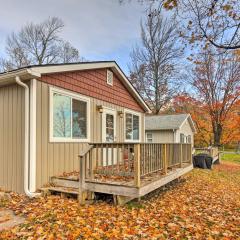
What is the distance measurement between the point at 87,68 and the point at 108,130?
9.03ft

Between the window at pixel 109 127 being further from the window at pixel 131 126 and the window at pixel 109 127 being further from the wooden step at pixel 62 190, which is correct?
the wooden step at pixel 62 190

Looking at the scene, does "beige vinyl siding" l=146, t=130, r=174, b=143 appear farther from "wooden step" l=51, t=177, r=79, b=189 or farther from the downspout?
the downspout

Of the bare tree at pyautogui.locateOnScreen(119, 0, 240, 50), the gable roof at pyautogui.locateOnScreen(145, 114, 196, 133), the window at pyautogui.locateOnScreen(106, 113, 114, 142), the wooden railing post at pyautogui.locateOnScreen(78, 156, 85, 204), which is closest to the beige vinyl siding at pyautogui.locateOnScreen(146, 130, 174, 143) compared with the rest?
the gable roof at pyautogui.locateOnScreen(145, 114, 196, 133)

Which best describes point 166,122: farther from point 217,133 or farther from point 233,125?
point 233,125

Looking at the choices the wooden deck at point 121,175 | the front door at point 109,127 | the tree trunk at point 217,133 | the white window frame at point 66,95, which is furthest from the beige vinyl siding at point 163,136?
the wooden deck at point 121,175

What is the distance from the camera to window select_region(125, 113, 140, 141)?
11.6 metres

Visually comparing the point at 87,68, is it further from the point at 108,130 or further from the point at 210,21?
the point at 210,21

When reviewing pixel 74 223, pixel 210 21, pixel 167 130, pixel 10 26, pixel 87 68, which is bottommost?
pixel 74 223

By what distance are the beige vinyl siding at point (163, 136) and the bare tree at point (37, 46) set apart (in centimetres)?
1389

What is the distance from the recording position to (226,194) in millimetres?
8742

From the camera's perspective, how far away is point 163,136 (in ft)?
69.3

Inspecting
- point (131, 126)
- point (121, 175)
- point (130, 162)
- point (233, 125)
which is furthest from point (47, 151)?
point (233, 125)

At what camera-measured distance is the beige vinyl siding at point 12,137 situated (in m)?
6.52

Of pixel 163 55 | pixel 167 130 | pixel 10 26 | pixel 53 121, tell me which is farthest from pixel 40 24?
pixel 53 121
